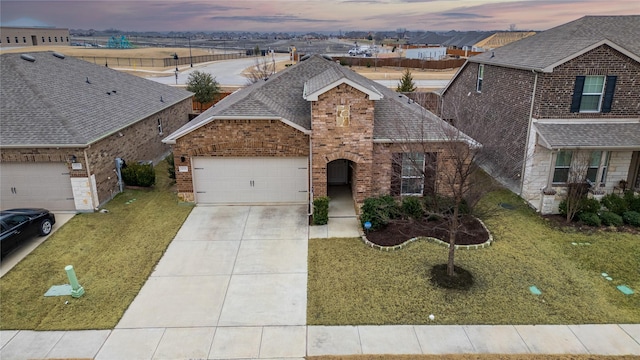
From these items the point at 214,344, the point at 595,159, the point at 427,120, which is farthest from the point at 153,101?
the point at 595,159

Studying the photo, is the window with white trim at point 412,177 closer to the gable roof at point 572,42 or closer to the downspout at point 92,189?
the gable roof at point 572,42

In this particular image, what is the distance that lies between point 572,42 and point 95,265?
19.0 metres

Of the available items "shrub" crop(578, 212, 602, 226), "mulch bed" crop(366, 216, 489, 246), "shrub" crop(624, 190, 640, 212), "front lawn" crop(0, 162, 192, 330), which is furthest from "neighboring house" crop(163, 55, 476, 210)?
"shrub" crop(624, 190, 640, 212)

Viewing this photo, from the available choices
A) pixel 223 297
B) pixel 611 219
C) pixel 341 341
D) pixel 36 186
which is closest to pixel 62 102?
pixel 36 186

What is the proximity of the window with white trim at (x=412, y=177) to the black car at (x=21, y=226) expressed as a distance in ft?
42.4

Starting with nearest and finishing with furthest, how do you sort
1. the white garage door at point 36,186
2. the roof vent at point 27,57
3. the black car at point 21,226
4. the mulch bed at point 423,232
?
1. the black car at point 21,226
2. the mulch bed at point 423,232
3. the white garage door at point 36,186
4. the roof vent at point 27,57

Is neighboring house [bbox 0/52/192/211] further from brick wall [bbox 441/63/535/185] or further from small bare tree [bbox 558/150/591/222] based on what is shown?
small bare tree [bbox 558/150/591/222]

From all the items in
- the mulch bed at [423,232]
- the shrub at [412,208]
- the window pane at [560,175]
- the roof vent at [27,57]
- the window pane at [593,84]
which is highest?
the roof vent at [27,57]

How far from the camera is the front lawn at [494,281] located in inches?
372

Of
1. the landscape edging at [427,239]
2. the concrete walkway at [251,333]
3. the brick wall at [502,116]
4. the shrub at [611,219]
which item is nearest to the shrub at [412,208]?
the landscape edging at [427,239]

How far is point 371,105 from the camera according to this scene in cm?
1399

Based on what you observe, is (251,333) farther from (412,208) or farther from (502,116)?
(502,116)

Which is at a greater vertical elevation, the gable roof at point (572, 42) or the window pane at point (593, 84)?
the gable roof at point (572, 42)

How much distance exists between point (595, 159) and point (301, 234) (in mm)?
11799
